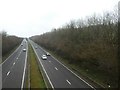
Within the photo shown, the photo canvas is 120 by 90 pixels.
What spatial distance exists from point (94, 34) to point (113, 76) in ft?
71.5

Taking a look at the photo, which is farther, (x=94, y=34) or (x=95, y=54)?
(x=94, y=34)

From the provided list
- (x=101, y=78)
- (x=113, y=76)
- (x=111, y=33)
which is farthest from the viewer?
(x=111, y=33)

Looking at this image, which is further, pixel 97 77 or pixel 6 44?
pixel 6 44

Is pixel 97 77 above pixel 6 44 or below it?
below

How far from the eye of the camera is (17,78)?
35031 millimetres

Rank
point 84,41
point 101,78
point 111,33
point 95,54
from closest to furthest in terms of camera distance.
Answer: point 101,78 → point 95,54 → point 111,33 → point 84,41

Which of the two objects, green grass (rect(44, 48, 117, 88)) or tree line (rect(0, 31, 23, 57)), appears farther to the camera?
tree line (rect(0, 31, 23, 57))

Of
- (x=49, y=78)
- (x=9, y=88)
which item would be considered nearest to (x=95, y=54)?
(x=49, y=78)

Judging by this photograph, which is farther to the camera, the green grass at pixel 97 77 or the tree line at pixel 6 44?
the tree line at pixel 6 44

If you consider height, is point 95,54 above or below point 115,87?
above

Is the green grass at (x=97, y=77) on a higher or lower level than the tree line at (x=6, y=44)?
lower

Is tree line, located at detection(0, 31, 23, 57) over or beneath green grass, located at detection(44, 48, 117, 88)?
over

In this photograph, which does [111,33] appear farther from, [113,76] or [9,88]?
[9,88]

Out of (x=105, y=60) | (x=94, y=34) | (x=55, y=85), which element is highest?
(x=94, y=34)
